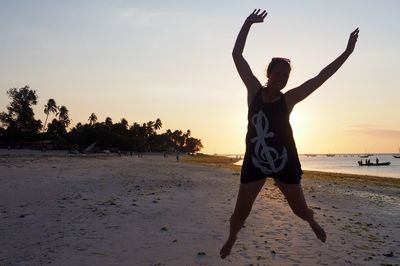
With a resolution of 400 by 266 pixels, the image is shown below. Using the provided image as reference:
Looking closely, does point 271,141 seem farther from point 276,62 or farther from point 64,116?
point 64,116

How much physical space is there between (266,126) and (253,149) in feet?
0.91

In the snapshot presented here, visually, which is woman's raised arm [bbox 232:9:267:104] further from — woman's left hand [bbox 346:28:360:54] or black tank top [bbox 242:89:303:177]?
woman's left hand [bbox 346:28:360:54]

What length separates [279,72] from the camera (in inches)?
184

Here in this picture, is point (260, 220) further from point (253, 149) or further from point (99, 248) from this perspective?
point (253, 149)

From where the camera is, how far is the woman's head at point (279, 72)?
4.67 metres

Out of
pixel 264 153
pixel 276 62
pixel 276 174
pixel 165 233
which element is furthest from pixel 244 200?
pixel 165 233

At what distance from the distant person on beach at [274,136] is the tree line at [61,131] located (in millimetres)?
98745

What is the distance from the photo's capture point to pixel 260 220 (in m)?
12.4

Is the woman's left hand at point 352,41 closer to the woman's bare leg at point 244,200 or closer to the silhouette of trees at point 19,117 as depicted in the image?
the woman's bare leg at point 244,200

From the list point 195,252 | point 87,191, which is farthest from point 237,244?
point 87,191

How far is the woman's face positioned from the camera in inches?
184

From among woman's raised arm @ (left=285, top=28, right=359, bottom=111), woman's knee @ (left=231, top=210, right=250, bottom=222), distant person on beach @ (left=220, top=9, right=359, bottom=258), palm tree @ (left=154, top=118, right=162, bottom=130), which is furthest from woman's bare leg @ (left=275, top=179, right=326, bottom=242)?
palm tree @ (left=154, top=118, right=162, bottom=130)

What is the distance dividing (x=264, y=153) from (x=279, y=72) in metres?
0.88

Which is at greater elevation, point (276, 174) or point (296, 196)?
point (276, 174)
